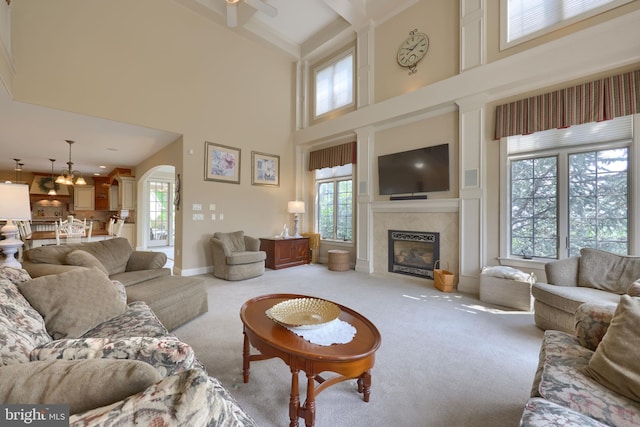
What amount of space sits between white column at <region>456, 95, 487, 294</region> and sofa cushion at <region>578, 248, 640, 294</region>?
111 cm

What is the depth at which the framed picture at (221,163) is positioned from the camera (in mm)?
5008

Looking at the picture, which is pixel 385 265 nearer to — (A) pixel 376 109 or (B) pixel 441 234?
(B) pixel 441 234

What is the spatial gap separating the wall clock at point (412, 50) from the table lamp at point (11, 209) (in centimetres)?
529

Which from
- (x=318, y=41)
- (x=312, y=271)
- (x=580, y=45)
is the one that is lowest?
(x=312, y=271)

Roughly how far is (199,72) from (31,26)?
2.11 metres

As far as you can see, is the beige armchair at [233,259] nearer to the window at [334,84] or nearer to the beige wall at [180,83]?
the beige wall at [180,83]

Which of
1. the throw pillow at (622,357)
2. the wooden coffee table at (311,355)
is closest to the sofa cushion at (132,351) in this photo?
the wooden coffee table at (311,355)

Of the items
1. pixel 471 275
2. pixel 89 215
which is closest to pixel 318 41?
pixel 471 275

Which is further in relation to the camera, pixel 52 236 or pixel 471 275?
pixel 52 236

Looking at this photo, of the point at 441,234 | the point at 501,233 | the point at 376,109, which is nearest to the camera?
the point at 501,233

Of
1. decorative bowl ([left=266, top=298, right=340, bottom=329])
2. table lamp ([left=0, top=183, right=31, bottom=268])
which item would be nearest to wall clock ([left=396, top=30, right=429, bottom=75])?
decorative bowl ([left=266, top=298, right=340, bottom=329])

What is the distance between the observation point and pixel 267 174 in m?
5.96

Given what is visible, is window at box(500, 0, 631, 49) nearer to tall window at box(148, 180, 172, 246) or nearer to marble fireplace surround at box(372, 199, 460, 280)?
marble fireplace surround at box(372, 199, 460, 280)

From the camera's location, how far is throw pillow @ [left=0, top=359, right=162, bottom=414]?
62 cm
